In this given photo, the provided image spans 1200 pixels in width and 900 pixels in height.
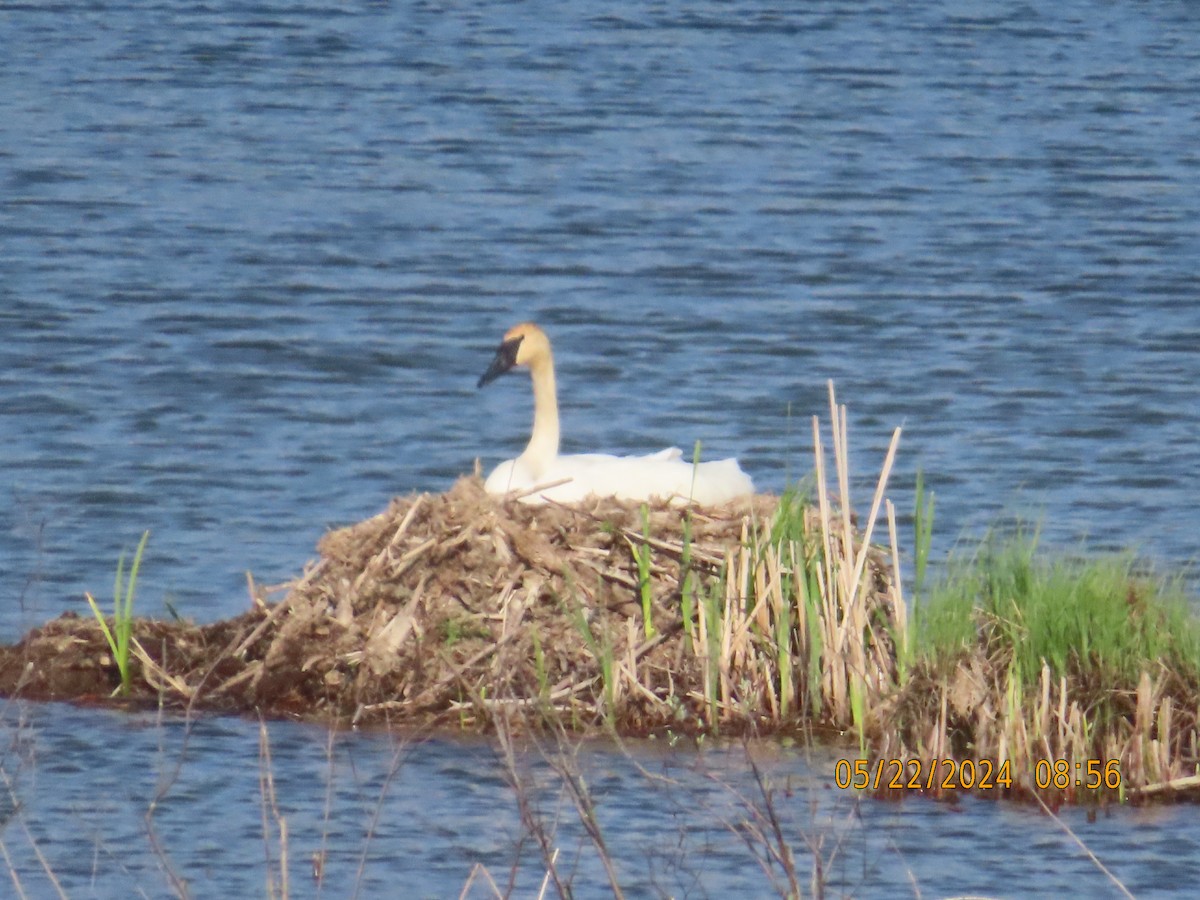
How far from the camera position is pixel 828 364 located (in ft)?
60.1

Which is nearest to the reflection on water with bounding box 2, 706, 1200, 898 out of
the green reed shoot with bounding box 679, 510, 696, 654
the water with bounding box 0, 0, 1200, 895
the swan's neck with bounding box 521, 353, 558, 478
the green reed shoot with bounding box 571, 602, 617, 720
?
the water with bounding box 0, 0, 1200, 895

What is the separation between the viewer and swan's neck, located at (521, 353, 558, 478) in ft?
34.8

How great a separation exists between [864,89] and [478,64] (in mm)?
4869

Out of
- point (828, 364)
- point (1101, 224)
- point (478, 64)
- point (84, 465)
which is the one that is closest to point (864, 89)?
point (478, 64)

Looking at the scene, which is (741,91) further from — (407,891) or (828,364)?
(407,891)

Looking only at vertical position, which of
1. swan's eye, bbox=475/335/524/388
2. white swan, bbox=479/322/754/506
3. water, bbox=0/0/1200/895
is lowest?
water, bbox=0/0/1200/895

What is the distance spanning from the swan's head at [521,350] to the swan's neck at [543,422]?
3cm

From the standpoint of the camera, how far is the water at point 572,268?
44.6 ft

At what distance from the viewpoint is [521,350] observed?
11555 mm

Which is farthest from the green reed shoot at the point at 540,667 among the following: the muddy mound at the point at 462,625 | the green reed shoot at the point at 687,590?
the green reed shoot at the point at 687,590
